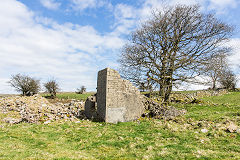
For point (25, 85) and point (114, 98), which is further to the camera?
point (25, 85)

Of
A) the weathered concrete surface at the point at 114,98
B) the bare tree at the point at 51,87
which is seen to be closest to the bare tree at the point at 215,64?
the weathered concrete surface at the point at 114,98

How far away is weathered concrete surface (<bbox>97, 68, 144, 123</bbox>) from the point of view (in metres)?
11.4

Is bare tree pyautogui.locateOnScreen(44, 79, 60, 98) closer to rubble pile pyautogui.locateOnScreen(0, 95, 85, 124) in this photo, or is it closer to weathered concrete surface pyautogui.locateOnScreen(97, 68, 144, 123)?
rubble pile pyautogui.locateOnScreen(0, 95, 85, 124)

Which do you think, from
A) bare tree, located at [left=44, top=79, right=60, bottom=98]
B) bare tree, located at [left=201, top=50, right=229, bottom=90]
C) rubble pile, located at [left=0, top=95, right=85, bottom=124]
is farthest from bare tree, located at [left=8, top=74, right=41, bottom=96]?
bare tree, located at [left=201, top=50, right=229, bottom=90]

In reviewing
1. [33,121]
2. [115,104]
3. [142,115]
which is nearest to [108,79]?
[115,104]

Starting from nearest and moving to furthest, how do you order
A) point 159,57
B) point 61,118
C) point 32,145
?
point 32,145
point 61,118
point 159,57

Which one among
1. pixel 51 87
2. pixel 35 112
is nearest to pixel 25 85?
pixel 51 87

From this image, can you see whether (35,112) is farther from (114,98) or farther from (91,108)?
(114,98)

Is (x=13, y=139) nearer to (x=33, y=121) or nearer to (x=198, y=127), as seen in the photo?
(x=33, y=121)

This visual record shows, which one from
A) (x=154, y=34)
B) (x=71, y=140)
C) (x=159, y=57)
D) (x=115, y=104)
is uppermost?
(x=154, y=34)

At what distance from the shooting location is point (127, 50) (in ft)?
62.4

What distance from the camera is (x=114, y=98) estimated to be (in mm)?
11625

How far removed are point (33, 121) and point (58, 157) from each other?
A: 318 inches

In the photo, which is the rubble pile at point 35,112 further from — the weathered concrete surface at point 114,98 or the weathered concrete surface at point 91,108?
the weathered concrete surface at point 114,98
